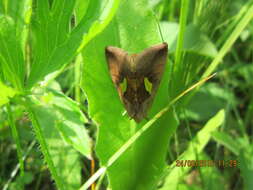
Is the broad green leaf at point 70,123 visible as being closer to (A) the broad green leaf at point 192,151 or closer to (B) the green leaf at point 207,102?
(A) the broad green leaf at point 192,151

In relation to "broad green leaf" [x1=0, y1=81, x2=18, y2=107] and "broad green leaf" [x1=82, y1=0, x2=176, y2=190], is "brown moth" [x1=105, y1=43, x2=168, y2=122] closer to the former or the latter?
"broad green leaf" [x1=82, y1=0, x2=176, y2=190]

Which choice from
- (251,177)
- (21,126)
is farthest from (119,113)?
(21,126)

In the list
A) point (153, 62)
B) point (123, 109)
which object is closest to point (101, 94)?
point (123, 109)

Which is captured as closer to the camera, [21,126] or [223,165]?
[223,165]

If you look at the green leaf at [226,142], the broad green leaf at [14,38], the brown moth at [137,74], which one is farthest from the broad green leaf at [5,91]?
the green leaf at [226,142]

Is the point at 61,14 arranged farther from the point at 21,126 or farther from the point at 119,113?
the point at 21,126

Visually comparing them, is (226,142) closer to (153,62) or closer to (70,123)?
(153,62)

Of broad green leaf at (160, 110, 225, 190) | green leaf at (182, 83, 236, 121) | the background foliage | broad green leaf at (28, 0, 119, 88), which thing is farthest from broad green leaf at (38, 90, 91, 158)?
green leaf at (182, 83, 236, 121)
